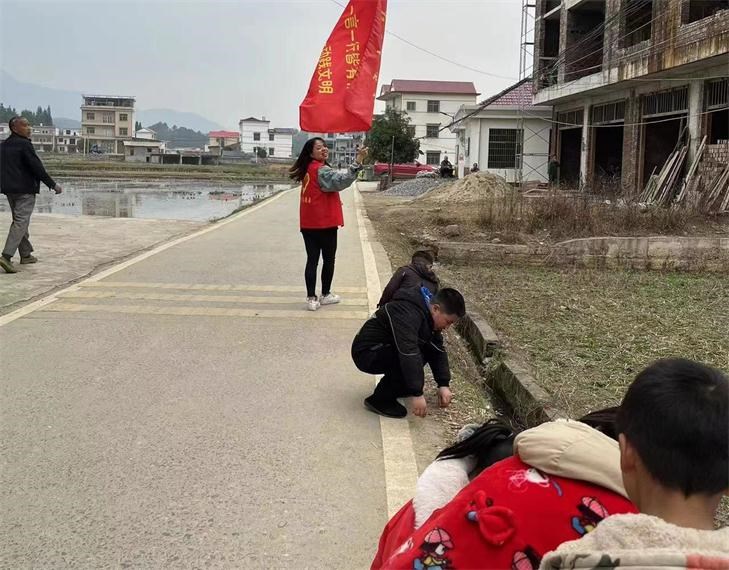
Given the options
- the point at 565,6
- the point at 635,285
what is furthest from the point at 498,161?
the point at 635,285

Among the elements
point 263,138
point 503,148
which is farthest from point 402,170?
point 263,138

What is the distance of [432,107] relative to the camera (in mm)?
74000

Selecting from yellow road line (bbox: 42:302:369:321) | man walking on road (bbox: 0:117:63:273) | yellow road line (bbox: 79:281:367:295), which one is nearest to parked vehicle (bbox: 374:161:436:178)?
man walking on road (bbox: 0:117:63:273)

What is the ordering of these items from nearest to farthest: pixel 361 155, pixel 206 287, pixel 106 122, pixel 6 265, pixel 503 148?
pixel 361 155
pixel 206 287
pixel 6 265
pixel 503 148
pixel 106 122

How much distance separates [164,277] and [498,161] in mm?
28114

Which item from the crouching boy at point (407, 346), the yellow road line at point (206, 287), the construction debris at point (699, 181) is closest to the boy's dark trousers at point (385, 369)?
the crouching boy at point (407, 346)

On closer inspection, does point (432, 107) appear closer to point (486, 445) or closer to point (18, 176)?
point (18, 176)

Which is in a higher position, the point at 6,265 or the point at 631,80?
the point at 631,80

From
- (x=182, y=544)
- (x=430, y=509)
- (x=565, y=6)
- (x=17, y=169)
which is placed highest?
(x=565, y=6)

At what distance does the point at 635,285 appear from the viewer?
30.8ft

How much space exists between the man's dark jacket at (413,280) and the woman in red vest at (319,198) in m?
2.39

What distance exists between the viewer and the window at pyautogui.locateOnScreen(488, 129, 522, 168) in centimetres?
3388

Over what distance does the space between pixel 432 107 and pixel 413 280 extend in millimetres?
72719

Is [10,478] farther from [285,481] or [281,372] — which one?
[281,372]
